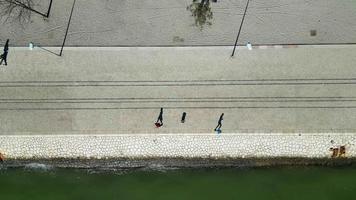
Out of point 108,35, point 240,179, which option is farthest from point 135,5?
point 240,179

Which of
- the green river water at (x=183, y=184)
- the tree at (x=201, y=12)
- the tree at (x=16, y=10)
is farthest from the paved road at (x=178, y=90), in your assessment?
the green river water at (x=183, y=184)

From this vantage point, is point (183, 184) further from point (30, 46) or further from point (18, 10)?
point (18, 10)

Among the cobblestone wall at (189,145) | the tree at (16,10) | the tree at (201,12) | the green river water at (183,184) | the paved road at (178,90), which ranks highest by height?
the tree at (201,12)

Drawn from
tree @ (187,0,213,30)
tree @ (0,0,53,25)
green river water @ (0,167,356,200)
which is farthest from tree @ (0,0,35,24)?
tree @ (187,0,213,30)

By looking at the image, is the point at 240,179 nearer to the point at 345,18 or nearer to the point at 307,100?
the point at 307,100

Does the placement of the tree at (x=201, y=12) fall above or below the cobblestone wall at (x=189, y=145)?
above

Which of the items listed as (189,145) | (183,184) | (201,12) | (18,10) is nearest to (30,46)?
(18,10)

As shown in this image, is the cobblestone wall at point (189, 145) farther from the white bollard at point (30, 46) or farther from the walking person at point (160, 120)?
the white bollard at point (30, 46)

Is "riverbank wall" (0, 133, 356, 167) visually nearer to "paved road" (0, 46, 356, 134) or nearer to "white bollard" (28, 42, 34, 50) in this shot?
"paved road" (0, 46, 356, 134)
